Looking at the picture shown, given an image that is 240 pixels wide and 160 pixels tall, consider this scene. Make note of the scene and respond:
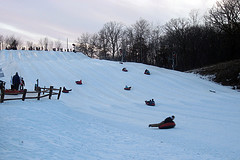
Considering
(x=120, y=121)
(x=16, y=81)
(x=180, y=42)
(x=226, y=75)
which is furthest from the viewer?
(x=180, y=42)

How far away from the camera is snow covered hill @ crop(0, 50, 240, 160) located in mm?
7430

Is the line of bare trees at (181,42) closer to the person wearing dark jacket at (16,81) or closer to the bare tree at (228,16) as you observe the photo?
the bare tree at (228,16)

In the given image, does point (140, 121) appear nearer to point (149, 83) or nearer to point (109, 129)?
point (109, 129)

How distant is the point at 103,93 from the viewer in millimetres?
24203

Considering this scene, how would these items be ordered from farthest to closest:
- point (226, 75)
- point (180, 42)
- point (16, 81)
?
point (180, 42) < point (226, 75) < point (16, 81)

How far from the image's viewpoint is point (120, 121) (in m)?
14.0

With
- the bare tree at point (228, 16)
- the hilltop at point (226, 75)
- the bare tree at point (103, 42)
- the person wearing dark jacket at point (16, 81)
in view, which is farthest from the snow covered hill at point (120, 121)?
the bare tree at point (103, 42)

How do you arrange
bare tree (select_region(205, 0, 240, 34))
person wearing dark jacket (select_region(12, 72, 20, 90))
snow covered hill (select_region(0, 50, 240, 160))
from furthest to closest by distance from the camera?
bare tree (select_region(205, 0, 240, 34)) → person wearing dark jacket (select_region(12, 72, 20, 90)) → snow covered hill (select_region(0, 50, 240, 160))

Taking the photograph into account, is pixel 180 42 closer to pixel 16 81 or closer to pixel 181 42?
pixel 181 42

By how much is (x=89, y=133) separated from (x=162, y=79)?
2281 cm

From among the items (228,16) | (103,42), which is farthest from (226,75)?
(103,42)

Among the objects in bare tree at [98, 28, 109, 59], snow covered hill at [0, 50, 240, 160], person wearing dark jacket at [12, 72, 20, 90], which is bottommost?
snow covered hill at [0, 50, 240, 160]

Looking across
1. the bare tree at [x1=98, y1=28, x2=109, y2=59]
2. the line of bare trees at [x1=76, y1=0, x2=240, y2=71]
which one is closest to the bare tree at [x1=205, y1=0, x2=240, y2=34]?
the line of bare trees at [x1=76, y1=0, x2=240, y2=71]

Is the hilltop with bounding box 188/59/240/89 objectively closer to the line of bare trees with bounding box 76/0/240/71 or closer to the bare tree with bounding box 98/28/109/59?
the line of bare trees with bounding box 76/0/240/71
